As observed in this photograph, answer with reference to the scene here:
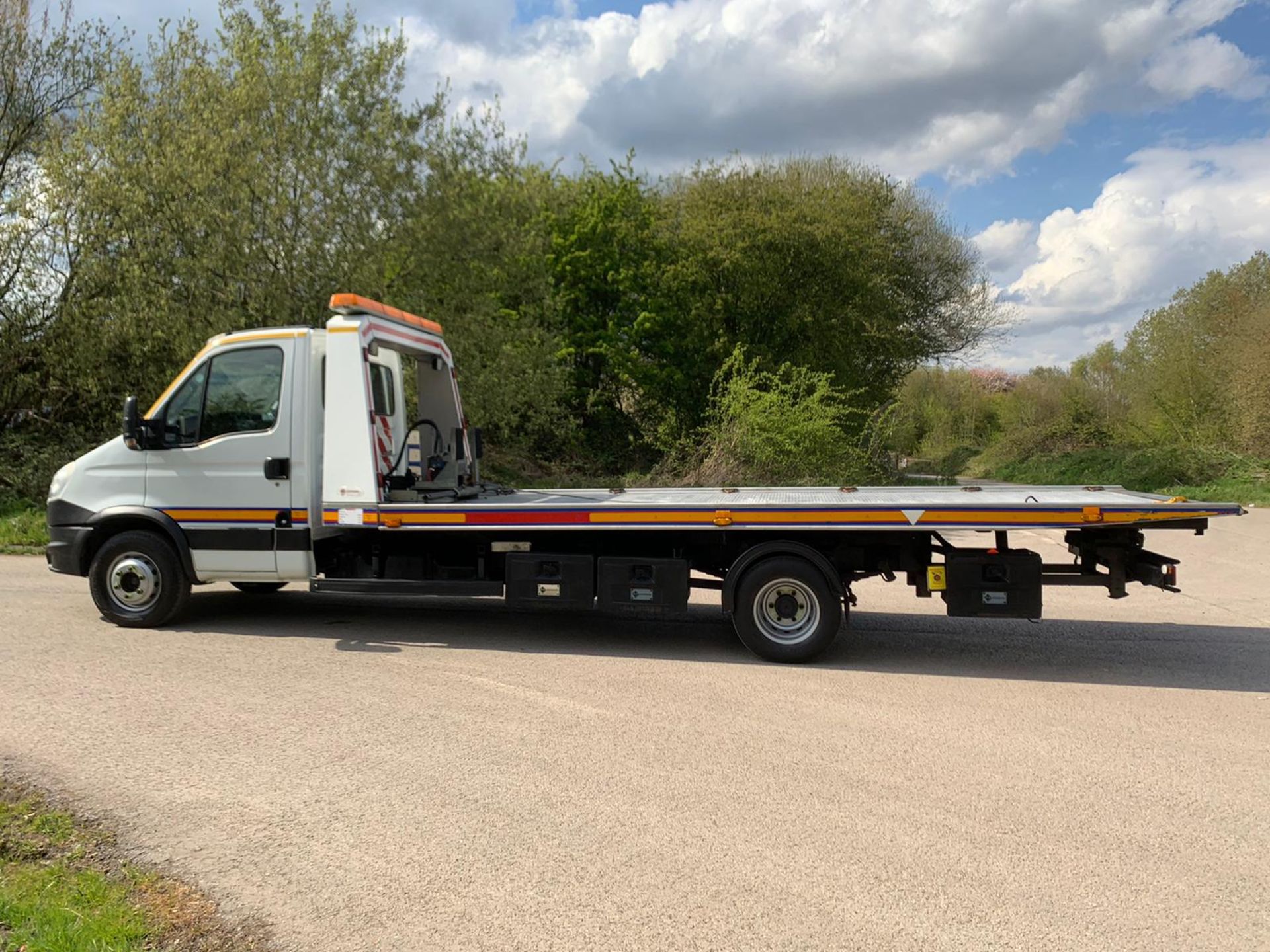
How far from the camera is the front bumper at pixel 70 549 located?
7.76 meters

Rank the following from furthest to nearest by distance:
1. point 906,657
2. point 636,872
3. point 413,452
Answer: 1. point 413,452
2. point 906,657
3. point 636,872

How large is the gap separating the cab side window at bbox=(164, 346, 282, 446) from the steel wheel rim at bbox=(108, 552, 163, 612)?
102 centimetres

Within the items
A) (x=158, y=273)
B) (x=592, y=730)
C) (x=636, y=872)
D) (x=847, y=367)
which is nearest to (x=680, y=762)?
(x=592, y=730)

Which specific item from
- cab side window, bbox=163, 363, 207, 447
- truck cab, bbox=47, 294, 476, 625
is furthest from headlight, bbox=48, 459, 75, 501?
cab side window, bbox=163, 363, 207, 447

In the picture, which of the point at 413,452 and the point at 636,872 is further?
the point at 413,452

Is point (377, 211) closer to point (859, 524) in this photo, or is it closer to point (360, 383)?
point (360, 383)

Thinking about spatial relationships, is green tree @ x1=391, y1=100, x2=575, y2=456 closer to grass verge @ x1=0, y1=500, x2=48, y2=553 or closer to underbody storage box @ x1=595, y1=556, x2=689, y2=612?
grass verge @ x1=0, y1=500, x2=48, y2=553

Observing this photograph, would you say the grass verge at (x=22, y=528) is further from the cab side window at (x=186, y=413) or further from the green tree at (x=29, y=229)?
the cab side window at (x=186, y=413)

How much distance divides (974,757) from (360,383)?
5242 mm

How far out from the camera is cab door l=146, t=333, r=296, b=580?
7.60m

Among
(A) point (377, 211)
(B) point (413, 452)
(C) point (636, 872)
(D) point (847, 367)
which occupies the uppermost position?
(A) point (377, 211)

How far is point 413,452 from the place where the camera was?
877 cm

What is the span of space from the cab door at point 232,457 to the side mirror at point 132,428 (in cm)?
14

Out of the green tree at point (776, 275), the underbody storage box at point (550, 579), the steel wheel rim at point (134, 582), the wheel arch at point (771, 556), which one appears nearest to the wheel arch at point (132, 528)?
the steel wheel rim at point (134, 582)
